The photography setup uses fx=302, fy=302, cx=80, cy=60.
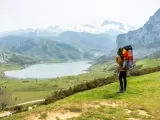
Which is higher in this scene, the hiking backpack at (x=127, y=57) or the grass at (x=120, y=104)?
the hiking backpack at (x=127, y=57)

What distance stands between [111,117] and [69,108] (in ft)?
10.4

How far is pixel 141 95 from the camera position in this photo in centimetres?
2702

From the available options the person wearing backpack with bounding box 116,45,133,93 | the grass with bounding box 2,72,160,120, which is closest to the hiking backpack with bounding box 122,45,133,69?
the person wearing backpack with bounding box 116,45,133,93

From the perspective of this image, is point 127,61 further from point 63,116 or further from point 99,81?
point 99,81

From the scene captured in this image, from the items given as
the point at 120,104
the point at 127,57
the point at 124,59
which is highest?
the point at 127,57

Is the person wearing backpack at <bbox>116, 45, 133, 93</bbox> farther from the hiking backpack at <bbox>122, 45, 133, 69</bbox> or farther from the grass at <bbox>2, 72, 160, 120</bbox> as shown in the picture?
the grass at <bbox>2, 72, 160, 120</bbox>

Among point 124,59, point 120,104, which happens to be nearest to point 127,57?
point 124,59

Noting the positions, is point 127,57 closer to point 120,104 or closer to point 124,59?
point 124,59

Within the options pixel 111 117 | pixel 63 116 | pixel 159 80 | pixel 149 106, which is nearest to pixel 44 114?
pixel 63 116

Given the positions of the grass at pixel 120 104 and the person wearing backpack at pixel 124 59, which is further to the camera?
the person wearing backpack at pixel 124 59

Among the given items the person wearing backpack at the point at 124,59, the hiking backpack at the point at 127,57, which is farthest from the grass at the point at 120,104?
the hiking backpack at the point at 127,57

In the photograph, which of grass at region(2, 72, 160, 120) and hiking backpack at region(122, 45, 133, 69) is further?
hiking backpack at region(122, 45, 133, 69)

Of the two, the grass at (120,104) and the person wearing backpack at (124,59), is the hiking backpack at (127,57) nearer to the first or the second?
the person wearing backpack at (124,59)

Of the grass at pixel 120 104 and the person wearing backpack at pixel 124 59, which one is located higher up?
the person wearing backpack at pixel 124 59
